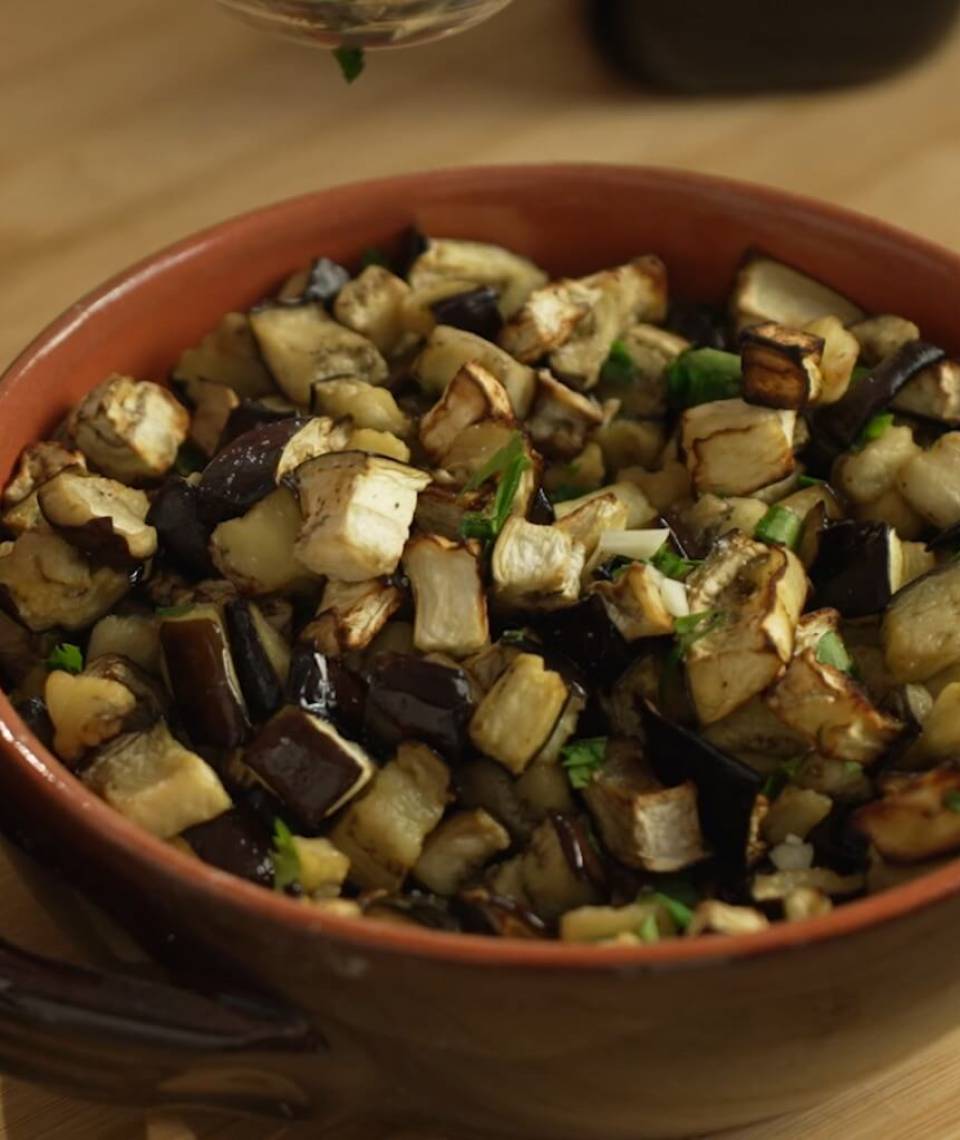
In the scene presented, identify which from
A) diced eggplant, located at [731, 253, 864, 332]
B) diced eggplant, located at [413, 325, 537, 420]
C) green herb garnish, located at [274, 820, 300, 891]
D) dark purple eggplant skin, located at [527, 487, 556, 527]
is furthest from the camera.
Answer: diced eggplant, located at [731, 253, 864, 332]

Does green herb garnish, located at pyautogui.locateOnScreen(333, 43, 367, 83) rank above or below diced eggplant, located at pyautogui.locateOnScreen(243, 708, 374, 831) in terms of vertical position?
above

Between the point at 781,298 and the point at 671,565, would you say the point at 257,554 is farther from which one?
the point at 781,298

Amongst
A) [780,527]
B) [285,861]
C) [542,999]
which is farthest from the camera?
[780,527]

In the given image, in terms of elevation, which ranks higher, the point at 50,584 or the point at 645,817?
the point at 50,584

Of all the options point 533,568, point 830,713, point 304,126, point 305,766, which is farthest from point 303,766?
point 304,126

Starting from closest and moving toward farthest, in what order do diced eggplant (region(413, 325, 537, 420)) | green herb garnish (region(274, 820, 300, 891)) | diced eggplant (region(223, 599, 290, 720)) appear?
green herb garnish (region(274, 820, 300, 891)) < diced eggplant (region(223, 599, 290, 720)) < diced eggplant (region(413, 325, 537, 420))

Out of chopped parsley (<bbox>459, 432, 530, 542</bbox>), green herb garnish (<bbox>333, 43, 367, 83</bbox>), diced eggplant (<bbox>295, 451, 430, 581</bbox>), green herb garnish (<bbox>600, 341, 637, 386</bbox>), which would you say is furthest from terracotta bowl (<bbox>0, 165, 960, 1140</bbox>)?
green herb garnish (<bbox>333, 43, 367, 83</bbox>)

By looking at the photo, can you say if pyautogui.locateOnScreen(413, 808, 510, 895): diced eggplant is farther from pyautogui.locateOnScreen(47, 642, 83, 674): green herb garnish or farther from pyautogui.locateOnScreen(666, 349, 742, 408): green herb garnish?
pyautogui.locateOnScreen(666, 349, 742, 408): green herb garnish

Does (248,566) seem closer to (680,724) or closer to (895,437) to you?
(680,724)
